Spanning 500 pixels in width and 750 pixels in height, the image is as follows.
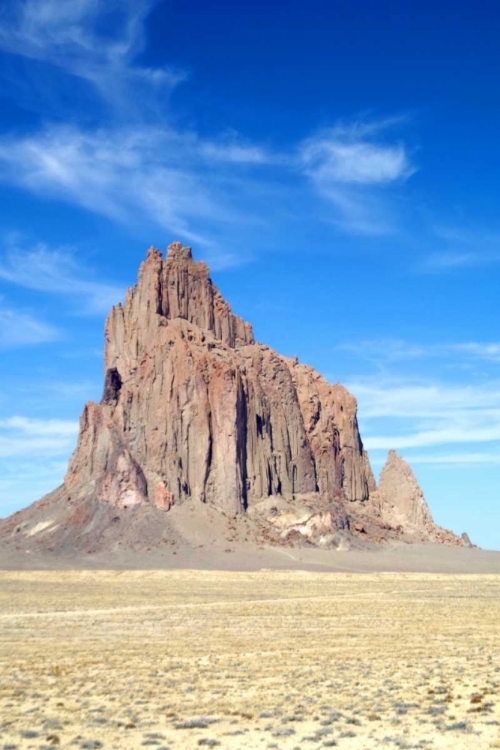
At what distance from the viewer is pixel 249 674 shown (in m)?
24.5

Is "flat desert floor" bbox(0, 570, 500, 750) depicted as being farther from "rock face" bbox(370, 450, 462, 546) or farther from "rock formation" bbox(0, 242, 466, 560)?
"rock face" bbox(370, 450, 462, 546)

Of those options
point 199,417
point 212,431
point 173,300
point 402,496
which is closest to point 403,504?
point 402,496

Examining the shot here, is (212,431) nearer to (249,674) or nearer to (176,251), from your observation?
(176,251)

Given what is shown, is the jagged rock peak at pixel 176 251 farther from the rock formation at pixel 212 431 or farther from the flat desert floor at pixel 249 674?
the flat desert floor at pixel 249 674

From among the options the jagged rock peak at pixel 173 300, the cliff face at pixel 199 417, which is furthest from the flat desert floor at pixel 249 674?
the jagged rock peak at pixel 173 300

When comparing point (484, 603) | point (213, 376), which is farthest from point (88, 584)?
point (213, 376)

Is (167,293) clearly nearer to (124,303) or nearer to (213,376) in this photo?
(124,303)

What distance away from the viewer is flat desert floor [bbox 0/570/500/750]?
16922 mm

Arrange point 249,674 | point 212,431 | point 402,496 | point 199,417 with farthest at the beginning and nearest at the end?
point 402,496
point 212,431
point 199,417
point 249,674

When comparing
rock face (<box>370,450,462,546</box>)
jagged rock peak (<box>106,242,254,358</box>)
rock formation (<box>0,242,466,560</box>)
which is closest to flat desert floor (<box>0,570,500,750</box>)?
rock formation (<box>0,242,466,560</box>)

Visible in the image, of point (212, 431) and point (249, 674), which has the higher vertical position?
point (212, 431)

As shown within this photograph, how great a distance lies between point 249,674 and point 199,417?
93150 mm

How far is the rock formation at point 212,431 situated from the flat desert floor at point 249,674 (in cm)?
5991

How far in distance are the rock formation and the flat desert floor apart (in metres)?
59.9
